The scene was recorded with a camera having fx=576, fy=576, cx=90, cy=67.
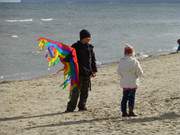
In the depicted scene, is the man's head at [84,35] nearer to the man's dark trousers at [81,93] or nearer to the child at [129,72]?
the man's dark trousers at [81,93]

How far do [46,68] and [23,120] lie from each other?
13732 mm

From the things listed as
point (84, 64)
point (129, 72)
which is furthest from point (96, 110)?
point (129, 72)

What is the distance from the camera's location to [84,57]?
10.4 metres

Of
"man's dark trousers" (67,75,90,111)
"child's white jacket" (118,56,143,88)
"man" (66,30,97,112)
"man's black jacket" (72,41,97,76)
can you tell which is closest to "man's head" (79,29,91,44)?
"man" (66,30,97,112)

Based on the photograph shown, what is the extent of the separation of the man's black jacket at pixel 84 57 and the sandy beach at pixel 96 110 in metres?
0.77

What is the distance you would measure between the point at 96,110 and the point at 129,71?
1.49m

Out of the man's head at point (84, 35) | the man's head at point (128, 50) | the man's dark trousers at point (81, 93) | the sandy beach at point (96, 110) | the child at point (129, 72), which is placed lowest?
the sandy beach at point (96, 110)

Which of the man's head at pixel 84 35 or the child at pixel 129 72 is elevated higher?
the man's head at pixel 84 35

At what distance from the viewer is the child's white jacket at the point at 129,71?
9617 mm

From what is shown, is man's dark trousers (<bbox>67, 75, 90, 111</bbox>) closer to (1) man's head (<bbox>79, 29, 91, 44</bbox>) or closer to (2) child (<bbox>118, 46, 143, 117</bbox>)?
(1) man's head (<bbox>79, 29, 91, 44</bbox>)

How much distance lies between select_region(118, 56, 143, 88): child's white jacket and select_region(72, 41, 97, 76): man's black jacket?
94 centimetres

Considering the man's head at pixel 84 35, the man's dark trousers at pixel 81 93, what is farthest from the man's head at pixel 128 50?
the man's dark trousers at pixel 81 93

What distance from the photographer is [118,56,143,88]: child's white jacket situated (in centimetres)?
962

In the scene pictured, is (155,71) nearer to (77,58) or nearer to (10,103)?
(10,103)
